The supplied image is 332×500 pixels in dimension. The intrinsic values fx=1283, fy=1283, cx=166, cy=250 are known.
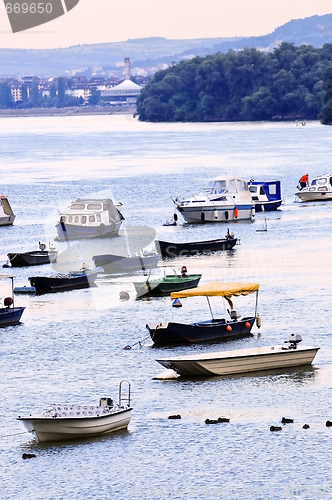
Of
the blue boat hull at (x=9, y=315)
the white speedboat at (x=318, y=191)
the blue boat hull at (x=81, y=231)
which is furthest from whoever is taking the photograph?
the white speedboat at (x=318, y=191)

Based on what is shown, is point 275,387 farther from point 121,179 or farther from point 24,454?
point 121,179

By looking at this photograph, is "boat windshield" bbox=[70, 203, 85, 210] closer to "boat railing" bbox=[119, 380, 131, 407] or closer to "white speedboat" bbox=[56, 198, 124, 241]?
"white speedboat" bbox=[56, 198, 124, 241]

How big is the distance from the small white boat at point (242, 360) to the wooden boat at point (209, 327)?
16.5 feet

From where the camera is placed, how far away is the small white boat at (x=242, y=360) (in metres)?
53.2

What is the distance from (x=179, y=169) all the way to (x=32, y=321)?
124162mm

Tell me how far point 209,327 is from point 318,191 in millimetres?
76670

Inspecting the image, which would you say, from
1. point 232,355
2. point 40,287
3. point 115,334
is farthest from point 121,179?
point 232,355

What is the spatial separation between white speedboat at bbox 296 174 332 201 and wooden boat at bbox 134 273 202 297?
60619mm

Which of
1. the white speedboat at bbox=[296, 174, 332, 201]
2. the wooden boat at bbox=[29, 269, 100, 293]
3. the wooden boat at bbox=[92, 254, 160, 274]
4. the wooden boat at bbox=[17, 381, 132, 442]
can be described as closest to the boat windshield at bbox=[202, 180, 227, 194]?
the white speedboat at bbox=[296, 174, 332, 201]

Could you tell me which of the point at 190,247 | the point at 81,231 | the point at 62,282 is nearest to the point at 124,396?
the point at 62,282

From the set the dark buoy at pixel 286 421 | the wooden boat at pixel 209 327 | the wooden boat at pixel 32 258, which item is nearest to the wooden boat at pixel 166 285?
the wooden boat at pixel 209 327

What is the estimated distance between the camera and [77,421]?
45.5 meters

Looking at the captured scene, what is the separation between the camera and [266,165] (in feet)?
632

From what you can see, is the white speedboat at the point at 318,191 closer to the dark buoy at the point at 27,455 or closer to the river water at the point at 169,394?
the river water at the point at 169,394
